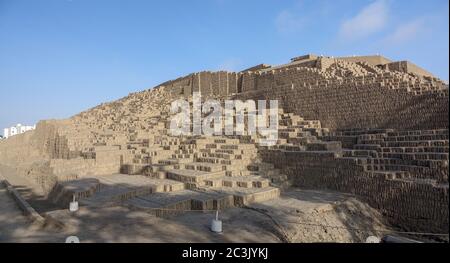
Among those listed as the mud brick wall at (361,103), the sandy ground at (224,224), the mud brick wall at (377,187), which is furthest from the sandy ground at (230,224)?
the mud brick wall at (361,103)

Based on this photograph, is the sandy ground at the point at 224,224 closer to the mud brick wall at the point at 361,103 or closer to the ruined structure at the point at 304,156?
the ruined structure at the point at 304,156

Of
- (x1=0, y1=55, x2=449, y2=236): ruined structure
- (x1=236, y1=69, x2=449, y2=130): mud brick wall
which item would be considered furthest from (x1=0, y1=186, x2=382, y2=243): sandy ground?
(x1=236, y1=69, x2=449, y2=130): mud brick wall

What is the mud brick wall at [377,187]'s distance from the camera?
7848 mm

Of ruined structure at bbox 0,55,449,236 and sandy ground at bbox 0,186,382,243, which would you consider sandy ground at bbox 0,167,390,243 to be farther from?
ruined structure at bbox 0,55,449,236

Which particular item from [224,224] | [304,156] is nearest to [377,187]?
[304,156]

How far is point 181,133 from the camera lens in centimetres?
1755

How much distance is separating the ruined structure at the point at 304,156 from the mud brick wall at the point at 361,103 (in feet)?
0.12

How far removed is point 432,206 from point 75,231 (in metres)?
7.68

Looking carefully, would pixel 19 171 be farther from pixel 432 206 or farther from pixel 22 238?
pixel 432 206

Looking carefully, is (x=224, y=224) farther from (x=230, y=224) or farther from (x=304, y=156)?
(x=304, y=156)

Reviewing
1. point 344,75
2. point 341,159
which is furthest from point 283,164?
point 344,75

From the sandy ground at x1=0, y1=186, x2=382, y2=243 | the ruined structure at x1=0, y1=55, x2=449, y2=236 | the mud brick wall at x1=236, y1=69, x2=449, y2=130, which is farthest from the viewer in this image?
the mud brick wall at x1=236, y1=69, x2=449, y2=130

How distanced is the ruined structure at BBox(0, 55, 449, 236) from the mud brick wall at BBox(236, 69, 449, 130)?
4 cm

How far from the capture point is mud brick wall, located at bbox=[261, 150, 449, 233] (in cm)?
785
